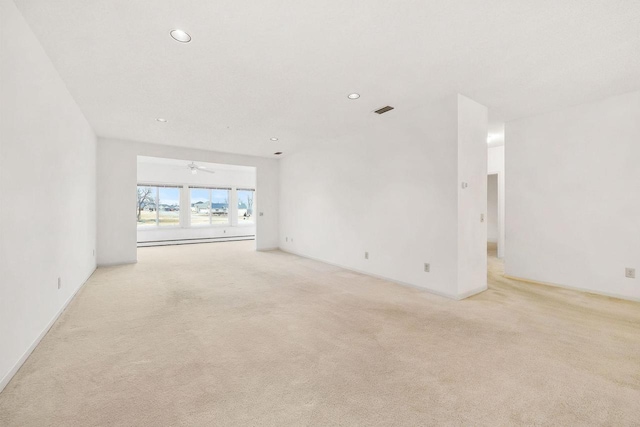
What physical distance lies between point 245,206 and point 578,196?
10440 millimetres

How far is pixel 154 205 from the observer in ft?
31.5

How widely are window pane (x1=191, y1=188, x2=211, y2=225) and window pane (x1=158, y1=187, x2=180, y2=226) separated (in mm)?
504

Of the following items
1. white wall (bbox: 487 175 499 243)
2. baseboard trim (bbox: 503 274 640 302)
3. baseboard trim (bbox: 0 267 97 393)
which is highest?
white wall (bbox: 487 175 499 243)

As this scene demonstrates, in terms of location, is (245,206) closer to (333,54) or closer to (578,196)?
(333,54)

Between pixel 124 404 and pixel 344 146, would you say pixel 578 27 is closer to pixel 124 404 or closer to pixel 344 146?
pixel 344 146

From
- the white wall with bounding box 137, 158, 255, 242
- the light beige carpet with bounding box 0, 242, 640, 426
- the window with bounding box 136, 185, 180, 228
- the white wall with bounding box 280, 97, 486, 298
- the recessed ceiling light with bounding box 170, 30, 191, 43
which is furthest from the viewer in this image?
the window with bounding box 136, 185, 180, 228

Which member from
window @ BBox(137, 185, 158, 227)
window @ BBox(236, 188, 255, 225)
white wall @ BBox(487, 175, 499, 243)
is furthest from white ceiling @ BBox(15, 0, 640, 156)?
window @ BBox(236, 188, 255, 225)

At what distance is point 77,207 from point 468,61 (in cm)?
532

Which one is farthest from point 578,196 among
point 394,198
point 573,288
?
point 394,198

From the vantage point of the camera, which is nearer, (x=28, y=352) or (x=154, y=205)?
(x=28, y=352)

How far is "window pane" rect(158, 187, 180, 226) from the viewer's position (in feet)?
31.8

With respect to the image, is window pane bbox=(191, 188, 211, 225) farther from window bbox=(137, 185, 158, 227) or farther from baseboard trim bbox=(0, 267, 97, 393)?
baseboard trim bbox=(0, 267, 97, 393)

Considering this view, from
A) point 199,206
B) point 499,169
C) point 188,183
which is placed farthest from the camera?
point 199,206

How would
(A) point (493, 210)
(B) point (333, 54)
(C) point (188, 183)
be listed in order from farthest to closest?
1. (C) point (188, 183)
2. (A) point (493, 210)
3. (B) point (333, 54)
